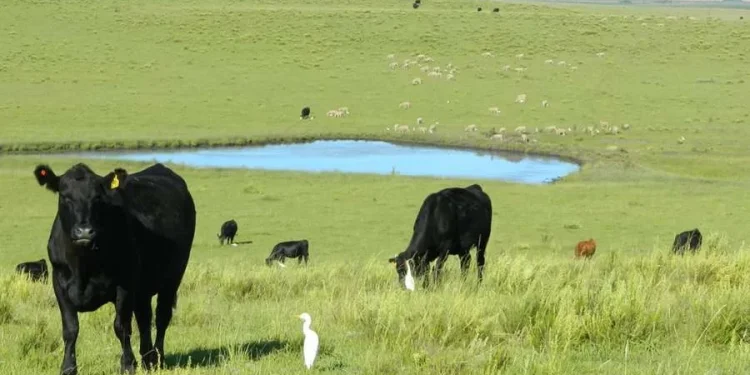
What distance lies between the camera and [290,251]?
20844mm

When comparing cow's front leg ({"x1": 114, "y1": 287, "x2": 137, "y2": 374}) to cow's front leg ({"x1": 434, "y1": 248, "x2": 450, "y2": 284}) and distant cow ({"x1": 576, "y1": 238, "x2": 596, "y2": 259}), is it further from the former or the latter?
distant cow ({"x1": 576, "y1": 238, "x2": 596, "y2": 259})

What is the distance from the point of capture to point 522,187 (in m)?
31.5

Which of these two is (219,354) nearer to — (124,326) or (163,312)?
(124,326)

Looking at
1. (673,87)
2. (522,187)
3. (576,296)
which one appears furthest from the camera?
(673,87)

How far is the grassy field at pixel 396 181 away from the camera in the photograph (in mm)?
8227

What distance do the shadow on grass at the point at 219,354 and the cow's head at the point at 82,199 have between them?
3.80ft

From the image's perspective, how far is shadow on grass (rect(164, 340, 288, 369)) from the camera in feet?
25.5

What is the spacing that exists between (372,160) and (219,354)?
1226 inches

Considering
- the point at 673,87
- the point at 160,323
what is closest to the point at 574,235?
the point at 160,323

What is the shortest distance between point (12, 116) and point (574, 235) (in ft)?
101

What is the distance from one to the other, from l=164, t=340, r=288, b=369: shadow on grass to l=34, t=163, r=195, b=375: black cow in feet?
0.57

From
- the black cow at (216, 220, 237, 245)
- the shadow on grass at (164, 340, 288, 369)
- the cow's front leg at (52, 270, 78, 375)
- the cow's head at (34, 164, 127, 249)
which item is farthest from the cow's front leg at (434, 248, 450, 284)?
the black cow at (216, 220, 237, 245)

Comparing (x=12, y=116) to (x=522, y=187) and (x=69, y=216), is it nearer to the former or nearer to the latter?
(x=522, y=187)

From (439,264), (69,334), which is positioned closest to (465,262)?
(439,264)
